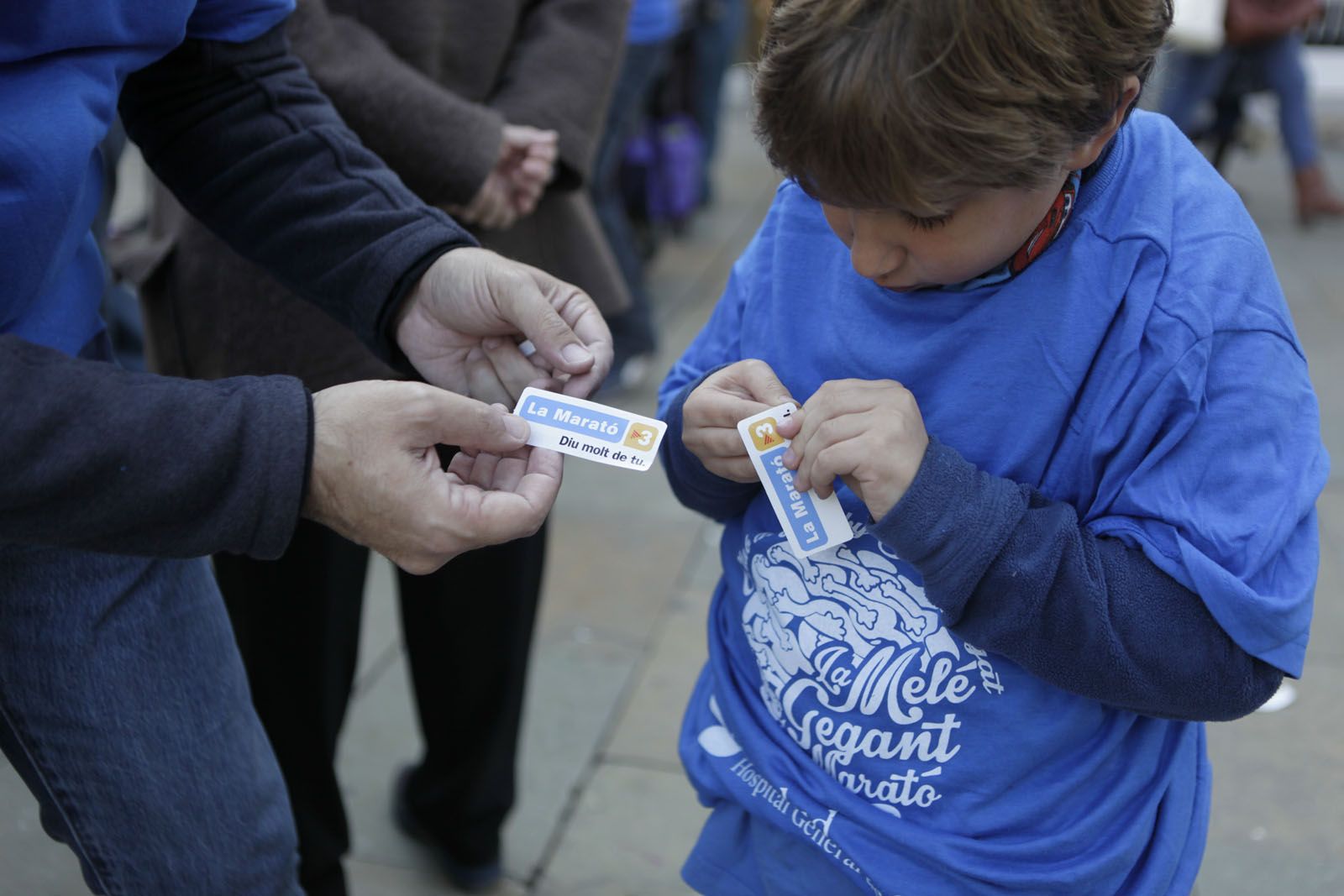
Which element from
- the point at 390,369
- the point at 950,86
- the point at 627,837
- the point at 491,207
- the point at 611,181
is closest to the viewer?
the point at 950,86

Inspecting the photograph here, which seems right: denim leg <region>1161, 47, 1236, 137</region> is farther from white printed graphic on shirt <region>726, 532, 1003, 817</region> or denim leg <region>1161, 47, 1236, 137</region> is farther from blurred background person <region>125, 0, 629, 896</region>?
white printed graphic on shirt <region>726, 532, 1003, 817</region>

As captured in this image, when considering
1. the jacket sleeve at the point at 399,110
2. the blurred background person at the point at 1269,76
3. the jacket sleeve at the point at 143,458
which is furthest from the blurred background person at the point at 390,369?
the blurred background person at the point at 1269,76

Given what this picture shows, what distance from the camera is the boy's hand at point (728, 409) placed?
1.41 m

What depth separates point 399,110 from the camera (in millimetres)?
2119

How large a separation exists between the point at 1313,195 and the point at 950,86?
686cm

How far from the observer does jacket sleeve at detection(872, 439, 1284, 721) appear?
123cm

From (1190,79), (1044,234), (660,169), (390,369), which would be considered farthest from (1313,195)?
(1044,234)

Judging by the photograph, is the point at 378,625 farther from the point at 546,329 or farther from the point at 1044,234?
the point at 1044,234

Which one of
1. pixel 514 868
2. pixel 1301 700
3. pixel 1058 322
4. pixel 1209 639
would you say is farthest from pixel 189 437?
pixel 1301 700

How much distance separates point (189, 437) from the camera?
1.27 metres

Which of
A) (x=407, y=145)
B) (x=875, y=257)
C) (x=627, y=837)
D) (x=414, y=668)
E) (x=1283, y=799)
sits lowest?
(x=627, y=837)

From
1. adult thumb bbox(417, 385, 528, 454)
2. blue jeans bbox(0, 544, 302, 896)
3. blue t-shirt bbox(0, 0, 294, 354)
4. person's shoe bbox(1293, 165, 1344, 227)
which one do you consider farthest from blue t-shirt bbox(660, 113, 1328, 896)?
person's shoe bbox(1293, 165, 1344, 227)

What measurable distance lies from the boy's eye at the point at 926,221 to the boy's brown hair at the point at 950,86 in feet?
0.08

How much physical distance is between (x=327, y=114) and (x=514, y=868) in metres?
1.59
